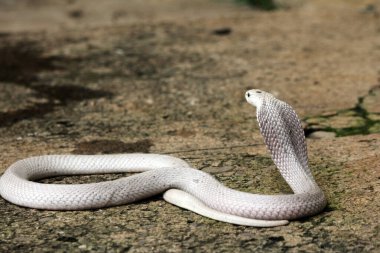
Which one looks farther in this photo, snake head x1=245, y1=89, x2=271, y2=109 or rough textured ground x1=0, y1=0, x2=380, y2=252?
snake head x1=245, y1=89, x2=271, y2=109

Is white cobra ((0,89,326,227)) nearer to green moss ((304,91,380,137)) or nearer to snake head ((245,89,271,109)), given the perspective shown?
snake head ((245,89,271,109))

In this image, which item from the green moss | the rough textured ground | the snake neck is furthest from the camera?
the green moss

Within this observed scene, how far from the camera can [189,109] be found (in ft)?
15.8

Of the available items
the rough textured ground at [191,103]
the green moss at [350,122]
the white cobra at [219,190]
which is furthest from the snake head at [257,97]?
the green moss at [350,122]

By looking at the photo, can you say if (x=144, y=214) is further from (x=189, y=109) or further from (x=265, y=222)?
(x=189, y=109)

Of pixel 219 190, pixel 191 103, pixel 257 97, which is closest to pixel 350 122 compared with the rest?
pixel 191 103

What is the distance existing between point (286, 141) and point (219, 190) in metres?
0.34

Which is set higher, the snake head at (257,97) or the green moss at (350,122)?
the snake head at (257,97)

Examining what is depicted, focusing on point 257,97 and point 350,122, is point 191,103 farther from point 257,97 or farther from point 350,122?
point 257,97

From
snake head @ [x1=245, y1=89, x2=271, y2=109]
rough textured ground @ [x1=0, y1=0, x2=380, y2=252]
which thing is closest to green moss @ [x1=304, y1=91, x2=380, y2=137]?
rough textured ground @ [x1=0, y1=0, x2=380, y2=252]

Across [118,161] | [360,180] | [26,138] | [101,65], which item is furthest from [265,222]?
[101,65]

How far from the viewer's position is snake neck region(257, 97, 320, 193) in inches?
123

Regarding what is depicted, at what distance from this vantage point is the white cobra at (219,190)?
118 inches

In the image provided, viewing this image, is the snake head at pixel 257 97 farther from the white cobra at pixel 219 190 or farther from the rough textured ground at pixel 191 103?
the rough textured ground at pixel 191 103
